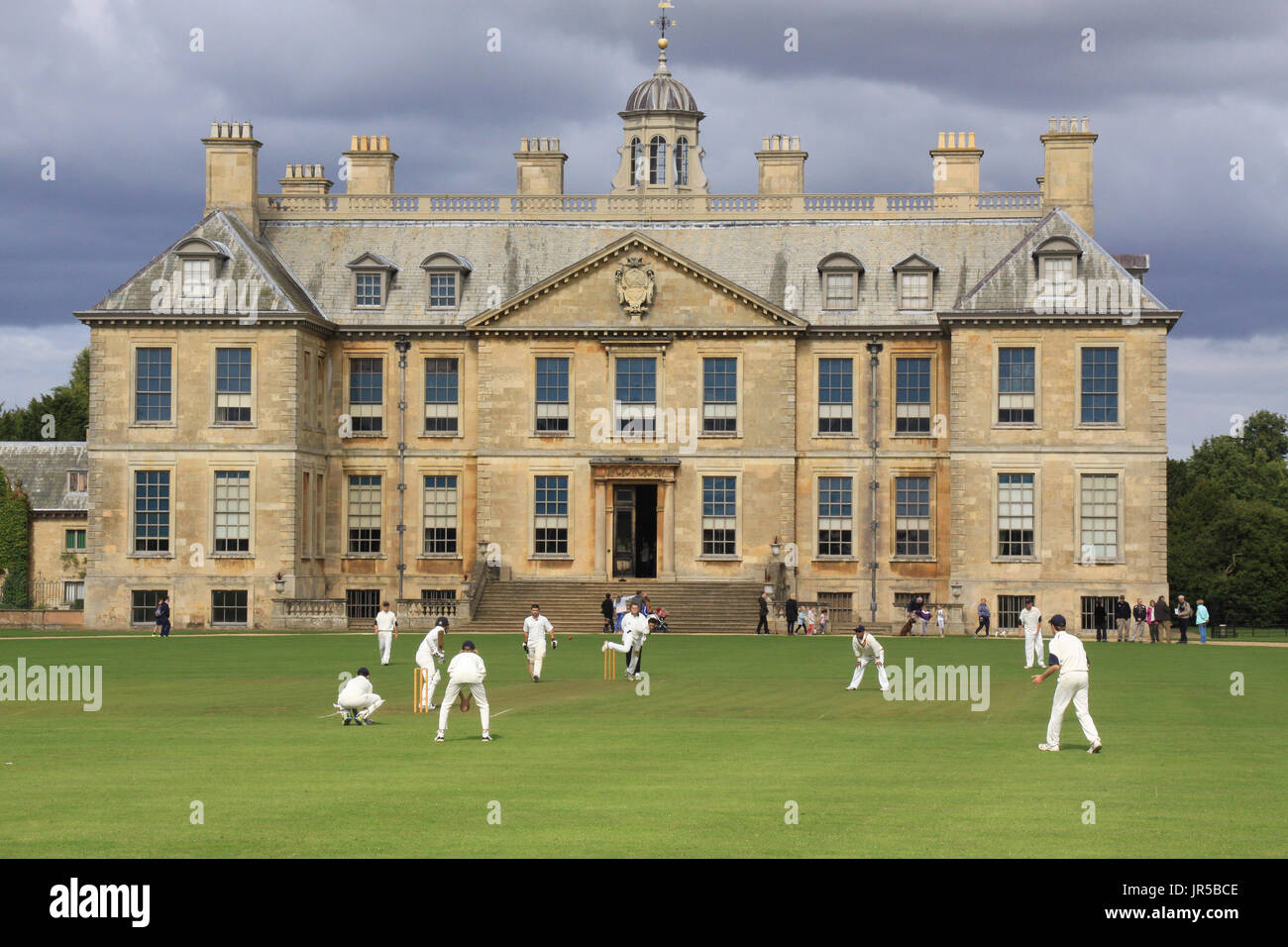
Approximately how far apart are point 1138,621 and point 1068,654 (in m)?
37.2

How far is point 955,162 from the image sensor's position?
70.4 metres

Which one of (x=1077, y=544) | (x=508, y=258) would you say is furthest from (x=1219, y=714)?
(x=508, y=258)

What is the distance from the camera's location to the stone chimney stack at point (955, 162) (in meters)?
70.2

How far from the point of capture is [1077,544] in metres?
63.7

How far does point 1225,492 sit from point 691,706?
81.9 metres

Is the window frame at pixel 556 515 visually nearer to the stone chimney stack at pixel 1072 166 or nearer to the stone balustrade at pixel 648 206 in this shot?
the stone balustrade at pixel 648 206

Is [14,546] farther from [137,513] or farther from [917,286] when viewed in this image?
[917,286]

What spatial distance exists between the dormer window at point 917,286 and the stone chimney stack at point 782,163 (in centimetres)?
591

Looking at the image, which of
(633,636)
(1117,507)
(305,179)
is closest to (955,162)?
(1117,507)

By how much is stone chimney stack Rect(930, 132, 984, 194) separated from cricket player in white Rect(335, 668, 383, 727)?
149ft

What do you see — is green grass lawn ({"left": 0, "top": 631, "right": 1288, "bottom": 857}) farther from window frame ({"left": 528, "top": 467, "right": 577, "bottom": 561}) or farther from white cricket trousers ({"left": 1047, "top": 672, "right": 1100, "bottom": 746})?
window frame ({"left": 528, "top": 467, "right": 577, "bottom": 561})

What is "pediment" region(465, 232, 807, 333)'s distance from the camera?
66.0 m

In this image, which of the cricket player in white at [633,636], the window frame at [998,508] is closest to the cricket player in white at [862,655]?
the cricket player in white at [633,636]
